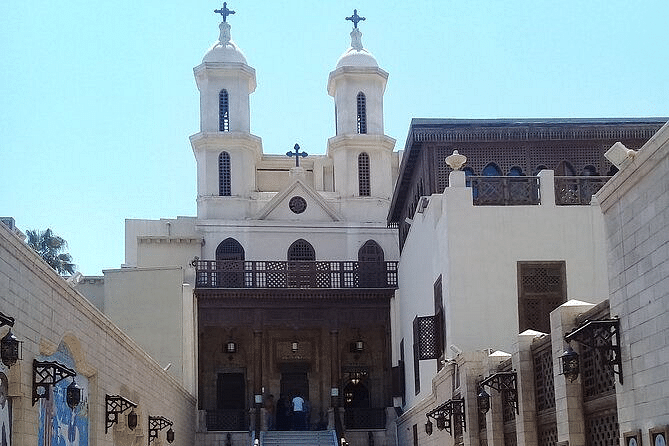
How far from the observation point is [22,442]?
31.8ft

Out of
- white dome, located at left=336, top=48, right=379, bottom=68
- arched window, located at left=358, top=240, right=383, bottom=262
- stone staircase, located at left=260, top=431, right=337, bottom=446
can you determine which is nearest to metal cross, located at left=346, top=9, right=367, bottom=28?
white dome, located at left=336, top=48, right=379, bottom=68

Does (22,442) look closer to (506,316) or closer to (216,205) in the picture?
(506,316)

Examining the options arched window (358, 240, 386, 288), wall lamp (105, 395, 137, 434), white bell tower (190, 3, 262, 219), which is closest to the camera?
wall lamp (105, 395, 137, 434)

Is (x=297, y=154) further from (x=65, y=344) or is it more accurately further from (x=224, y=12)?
(x=65, y=344)

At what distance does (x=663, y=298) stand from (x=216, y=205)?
97.3 ft

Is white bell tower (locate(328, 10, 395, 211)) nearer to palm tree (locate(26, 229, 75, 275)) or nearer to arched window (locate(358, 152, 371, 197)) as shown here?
arched window (locate(358, 152, 371, 197))

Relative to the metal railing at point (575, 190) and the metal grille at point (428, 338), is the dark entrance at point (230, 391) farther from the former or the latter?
the metal railing at point (575, 190)

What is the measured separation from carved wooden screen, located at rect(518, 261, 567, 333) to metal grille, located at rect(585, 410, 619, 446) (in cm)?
881

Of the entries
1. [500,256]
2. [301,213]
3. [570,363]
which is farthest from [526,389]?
[301,213]

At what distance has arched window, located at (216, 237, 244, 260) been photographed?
3562 centimetres

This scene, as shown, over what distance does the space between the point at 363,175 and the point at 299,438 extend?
12228mm

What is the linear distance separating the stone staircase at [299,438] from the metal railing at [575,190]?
36.2 ft

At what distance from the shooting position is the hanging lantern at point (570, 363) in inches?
405

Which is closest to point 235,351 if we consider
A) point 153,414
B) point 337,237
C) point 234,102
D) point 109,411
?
point 337,237
